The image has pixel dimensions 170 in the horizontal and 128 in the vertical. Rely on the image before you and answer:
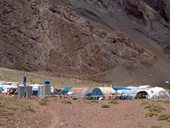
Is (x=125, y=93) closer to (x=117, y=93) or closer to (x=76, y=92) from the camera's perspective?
(x=117, y=93)

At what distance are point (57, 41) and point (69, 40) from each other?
11.9ft

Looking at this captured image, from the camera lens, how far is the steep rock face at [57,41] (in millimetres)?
83562

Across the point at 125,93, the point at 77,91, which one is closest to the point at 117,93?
the point at 125,93

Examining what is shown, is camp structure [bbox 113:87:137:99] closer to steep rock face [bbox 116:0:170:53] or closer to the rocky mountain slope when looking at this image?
the rocky mountain slope

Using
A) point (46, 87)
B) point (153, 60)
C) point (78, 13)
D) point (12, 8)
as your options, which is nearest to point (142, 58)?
point (153, 60)

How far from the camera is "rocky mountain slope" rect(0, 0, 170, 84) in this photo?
84.1m

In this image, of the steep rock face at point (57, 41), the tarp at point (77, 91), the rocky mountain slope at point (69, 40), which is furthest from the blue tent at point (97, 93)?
the steep rock face at point (57, 41)

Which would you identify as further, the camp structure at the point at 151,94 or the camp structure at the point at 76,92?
the camp structure at the point at 76,92

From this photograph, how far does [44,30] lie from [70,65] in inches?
374

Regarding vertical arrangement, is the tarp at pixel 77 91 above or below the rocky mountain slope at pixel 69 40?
below

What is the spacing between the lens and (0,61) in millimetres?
79000

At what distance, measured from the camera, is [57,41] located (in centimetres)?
8969

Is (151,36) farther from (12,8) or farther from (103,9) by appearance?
(12,8)

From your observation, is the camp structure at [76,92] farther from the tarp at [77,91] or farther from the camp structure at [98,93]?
the camp structure at [98,93]
